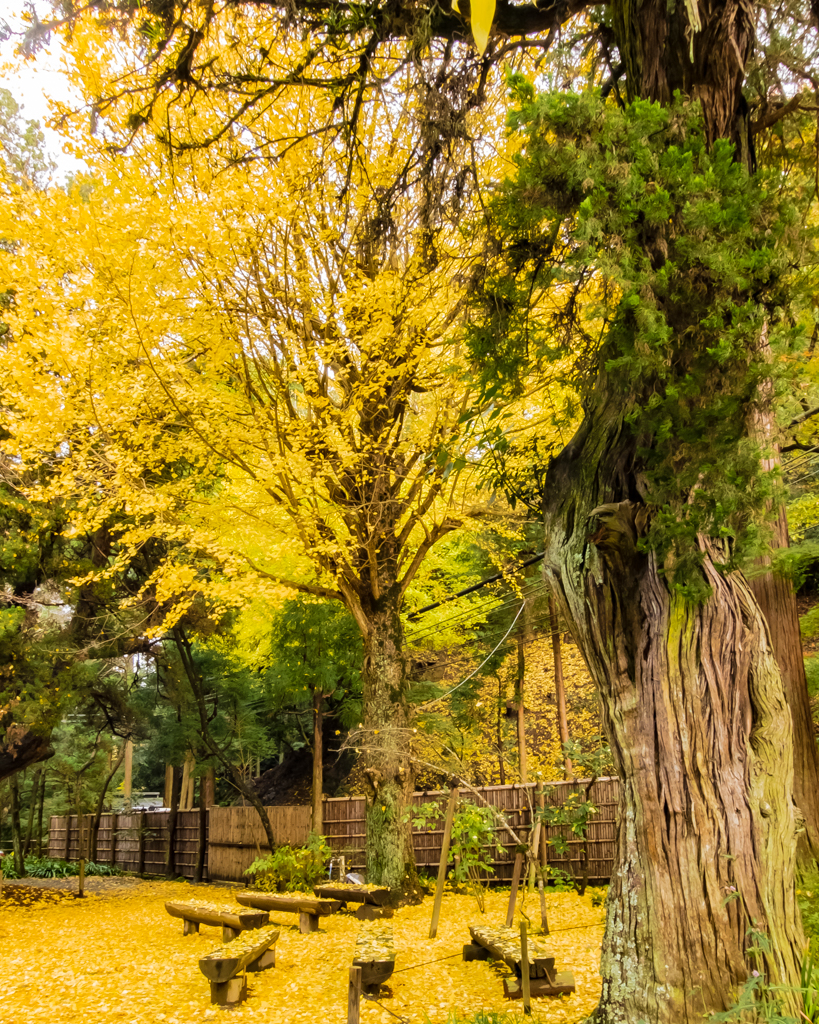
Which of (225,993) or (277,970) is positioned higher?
(225,993)

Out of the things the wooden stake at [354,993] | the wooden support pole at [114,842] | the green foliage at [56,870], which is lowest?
the green foliage at [56,870]

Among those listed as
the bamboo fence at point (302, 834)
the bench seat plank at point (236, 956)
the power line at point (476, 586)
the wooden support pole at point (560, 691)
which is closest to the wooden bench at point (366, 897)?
the bamboo fence at point (302, 834)

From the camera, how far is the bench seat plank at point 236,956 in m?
5.30

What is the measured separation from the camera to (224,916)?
275 inches

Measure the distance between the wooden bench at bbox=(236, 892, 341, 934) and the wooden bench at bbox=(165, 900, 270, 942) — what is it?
0.52 m

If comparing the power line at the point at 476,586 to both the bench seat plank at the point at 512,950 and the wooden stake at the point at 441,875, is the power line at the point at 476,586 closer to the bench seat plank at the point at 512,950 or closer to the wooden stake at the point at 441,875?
the wooden stake at the point at 441,875

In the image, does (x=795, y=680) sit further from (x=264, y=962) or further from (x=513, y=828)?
(x=513, y=828)

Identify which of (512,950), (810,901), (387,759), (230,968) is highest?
(387,759)

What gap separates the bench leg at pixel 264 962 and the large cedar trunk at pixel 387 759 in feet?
9.04

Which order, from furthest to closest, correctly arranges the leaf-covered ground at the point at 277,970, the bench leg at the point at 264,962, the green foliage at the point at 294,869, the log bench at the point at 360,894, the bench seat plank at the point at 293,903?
the green foliage at the point at 294,869
the log bench at the point at 360,894
the bench seat plank at the point at 293,903
the bench leg at the point at 264,962
the leaf-covered ground at the point at 277,970

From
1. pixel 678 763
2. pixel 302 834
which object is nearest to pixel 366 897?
pixel 678 763

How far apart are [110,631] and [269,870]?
15.5ft

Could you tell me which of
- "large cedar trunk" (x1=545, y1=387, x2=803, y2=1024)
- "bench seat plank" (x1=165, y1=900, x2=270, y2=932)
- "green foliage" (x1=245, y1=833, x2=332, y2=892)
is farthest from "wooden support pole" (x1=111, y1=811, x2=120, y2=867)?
"large cedar trunk" (x1=545, y1=387, x2=803, y2=1024)

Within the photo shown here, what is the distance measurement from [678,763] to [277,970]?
4903 mm
